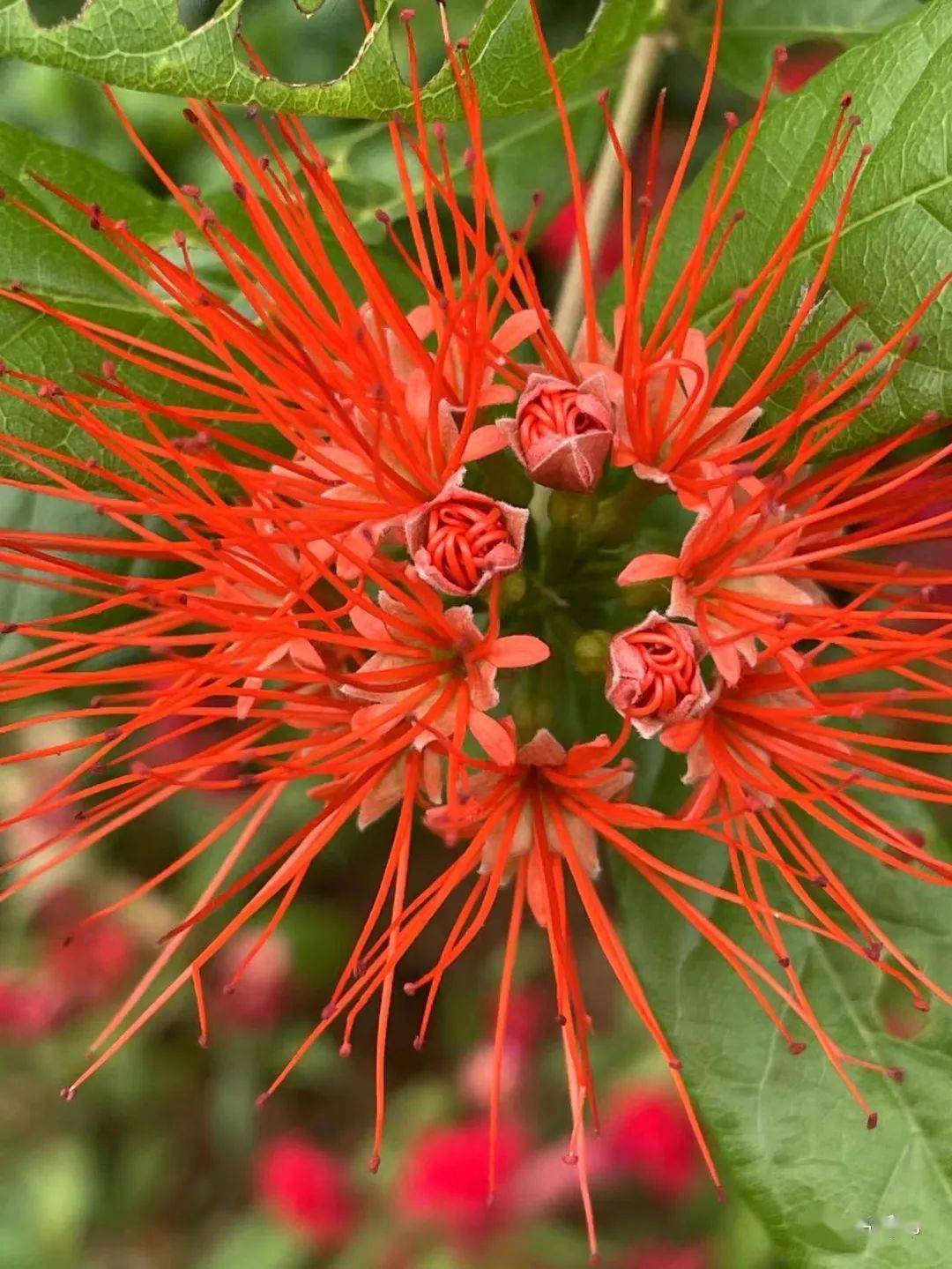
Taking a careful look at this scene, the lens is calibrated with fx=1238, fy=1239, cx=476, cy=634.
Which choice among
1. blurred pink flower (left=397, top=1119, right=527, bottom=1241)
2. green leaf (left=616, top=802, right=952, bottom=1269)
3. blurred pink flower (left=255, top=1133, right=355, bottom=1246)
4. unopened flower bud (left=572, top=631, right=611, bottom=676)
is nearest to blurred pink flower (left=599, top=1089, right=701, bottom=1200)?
blurred pink flower (left=397, top=1119, right=527, bottom=1241)

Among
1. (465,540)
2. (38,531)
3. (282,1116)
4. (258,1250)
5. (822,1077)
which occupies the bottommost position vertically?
(258,1250)

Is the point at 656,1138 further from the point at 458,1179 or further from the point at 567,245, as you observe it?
the point at 567,245

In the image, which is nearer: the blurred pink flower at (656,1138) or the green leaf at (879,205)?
the green leaf at (879,205)

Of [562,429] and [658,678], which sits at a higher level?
[562,429]

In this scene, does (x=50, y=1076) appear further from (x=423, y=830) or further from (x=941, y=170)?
(x=941, y=170)

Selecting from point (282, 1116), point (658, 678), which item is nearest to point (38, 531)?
point (658, 678)

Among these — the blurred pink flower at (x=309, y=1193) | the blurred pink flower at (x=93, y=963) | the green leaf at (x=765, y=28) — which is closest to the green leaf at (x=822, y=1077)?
the green leaf at (x=765, y=28)

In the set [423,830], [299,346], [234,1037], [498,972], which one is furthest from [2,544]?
[234,1037]

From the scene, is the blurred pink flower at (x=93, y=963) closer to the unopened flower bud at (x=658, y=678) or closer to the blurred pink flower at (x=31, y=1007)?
the blurred pink flower at (x=31, y=1007)

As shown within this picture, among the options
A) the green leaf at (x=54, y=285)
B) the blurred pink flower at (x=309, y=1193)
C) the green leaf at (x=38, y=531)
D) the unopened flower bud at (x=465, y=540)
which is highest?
the green leaf at (x=54, y=285)
